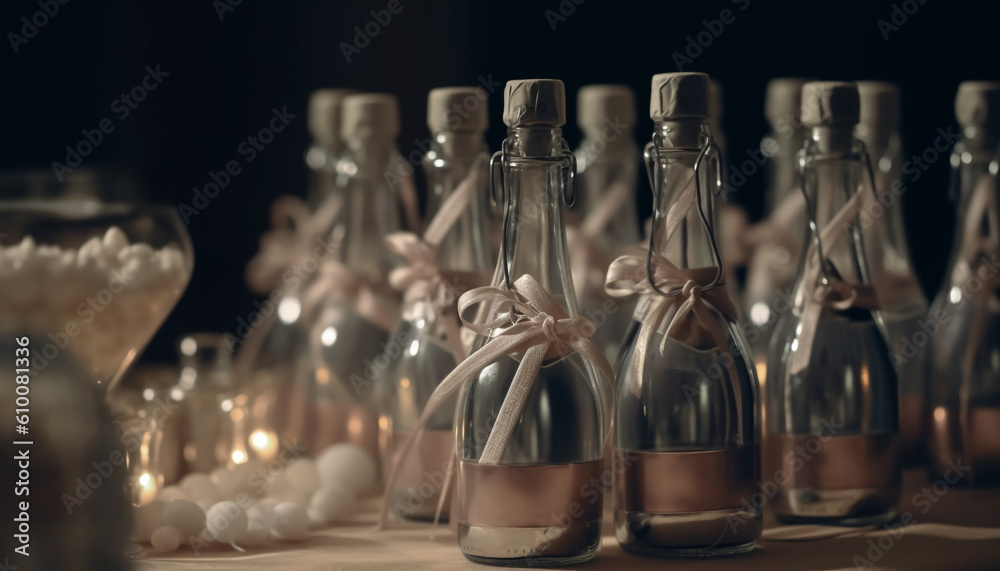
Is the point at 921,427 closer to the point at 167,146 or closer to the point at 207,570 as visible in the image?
the point at 207,570

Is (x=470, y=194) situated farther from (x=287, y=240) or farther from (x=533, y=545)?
(x=287, y=240)

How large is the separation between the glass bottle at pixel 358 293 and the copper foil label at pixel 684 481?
1.07 ft

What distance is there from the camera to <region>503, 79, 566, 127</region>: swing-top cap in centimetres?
60

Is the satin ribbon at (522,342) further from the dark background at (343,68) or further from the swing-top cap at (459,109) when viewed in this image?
the dark background at (343,68)

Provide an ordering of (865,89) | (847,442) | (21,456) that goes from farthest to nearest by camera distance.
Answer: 1. (865,89)
2. (847,442)
3. (21,456)

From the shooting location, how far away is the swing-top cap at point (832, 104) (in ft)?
2.34

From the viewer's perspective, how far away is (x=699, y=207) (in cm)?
64

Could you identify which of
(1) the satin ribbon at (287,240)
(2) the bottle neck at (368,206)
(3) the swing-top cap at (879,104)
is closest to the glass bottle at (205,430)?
(2) the bottle neck at (368,206)

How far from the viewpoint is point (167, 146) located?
1.44 metres

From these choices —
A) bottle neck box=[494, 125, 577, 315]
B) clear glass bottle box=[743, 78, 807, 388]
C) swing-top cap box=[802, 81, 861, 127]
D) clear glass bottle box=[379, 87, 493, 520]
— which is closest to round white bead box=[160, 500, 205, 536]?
clear glass bottle box=[379, 87, 493, 520]

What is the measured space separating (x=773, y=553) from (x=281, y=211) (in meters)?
0.77

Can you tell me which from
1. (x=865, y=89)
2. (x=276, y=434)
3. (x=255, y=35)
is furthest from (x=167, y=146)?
(x=865, y=89)

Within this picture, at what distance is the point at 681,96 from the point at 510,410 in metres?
0.21

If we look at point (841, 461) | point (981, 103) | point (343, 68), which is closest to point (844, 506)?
point (841, 461)
